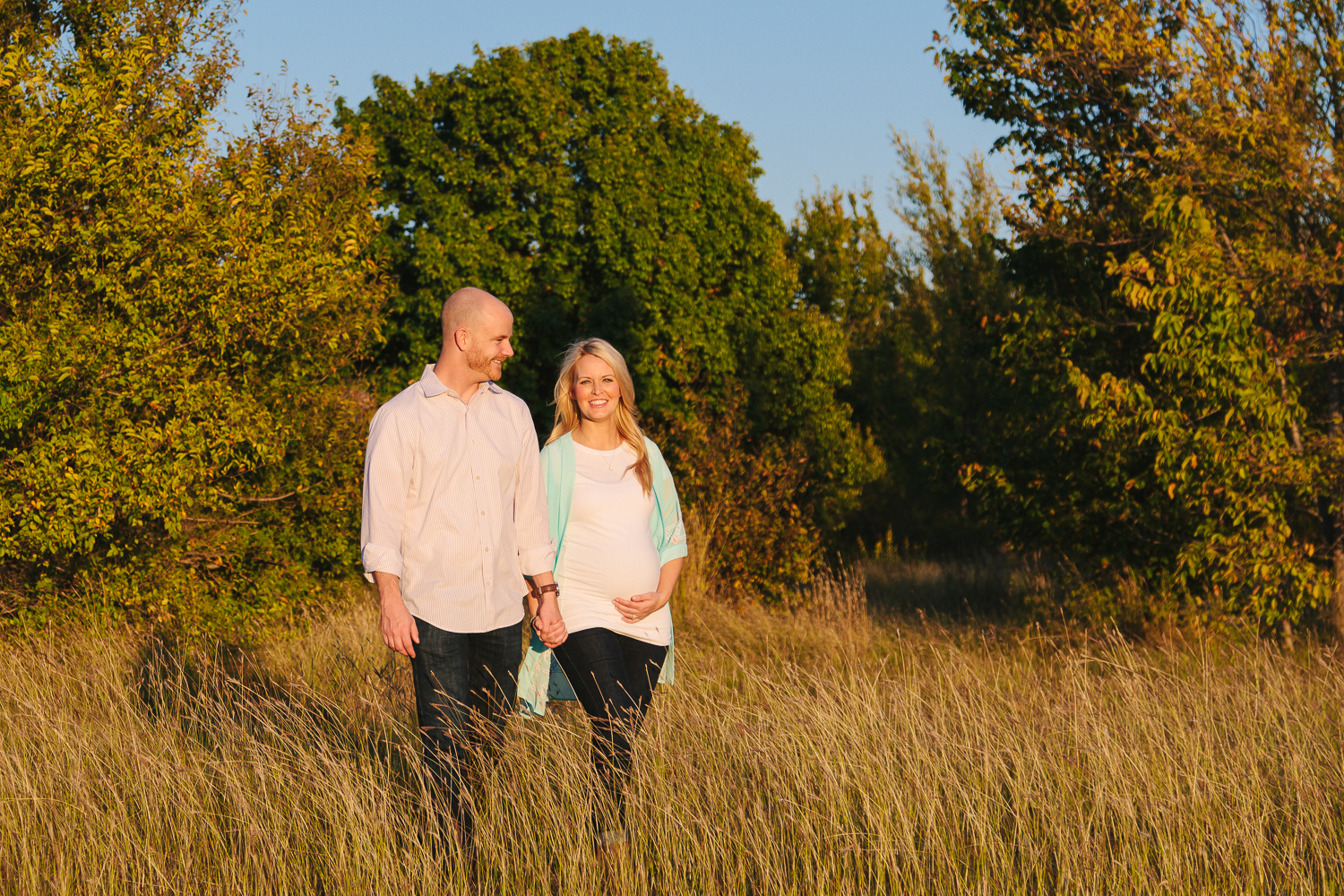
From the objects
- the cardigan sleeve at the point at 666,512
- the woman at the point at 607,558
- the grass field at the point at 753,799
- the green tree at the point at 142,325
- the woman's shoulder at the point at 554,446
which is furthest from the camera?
the green tree at the point at 142,325

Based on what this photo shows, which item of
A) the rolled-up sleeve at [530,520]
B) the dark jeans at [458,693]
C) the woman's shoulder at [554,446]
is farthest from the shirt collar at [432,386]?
the dark jeans at [458,693]

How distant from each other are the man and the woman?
0.74 ft

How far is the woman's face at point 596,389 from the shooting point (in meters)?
3.98

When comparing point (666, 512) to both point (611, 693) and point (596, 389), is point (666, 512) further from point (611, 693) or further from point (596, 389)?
point (611, 693)

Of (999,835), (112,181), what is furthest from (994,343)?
(112,181)

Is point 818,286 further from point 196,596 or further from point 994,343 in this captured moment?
point 196,596

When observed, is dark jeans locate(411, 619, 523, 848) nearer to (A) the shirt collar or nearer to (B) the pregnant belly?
(B) the pregnant belly

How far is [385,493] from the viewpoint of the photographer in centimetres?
335

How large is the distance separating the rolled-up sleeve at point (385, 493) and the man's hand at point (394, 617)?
0.04 meters

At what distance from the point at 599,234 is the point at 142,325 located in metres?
10.6

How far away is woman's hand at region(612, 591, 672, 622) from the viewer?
12.6ft

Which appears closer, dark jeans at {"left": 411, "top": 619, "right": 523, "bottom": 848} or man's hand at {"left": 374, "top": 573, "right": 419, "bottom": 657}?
man's hand at {"left": 374, "top": 573, "right": 419, "bottom": 657}

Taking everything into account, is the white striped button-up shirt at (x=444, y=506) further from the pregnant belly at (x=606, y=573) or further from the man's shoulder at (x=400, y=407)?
the pregnant belly at (x=606, y=573)

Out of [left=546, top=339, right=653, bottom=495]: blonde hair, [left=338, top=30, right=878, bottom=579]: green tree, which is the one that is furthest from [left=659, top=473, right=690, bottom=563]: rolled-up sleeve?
[left=338, top=30, right=878, bottom=579]: green tree
